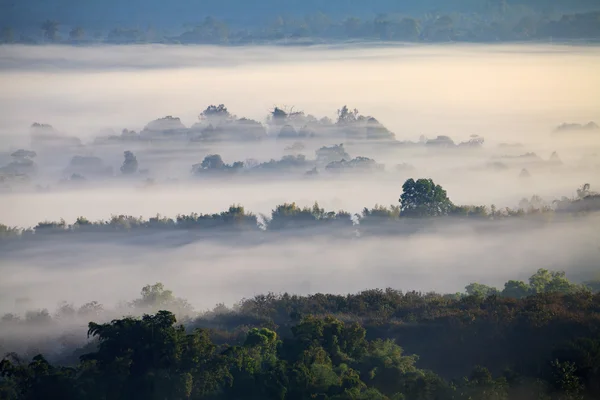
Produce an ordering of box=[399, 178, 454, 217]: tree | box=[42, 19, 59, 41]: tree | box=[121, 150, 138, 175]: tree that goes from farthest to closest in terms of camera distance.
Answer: box=[42, 19, 59, 41]: tree, box=[121, 150, 138, 175]: tree, box=[399, 178, 454, 217]: tree

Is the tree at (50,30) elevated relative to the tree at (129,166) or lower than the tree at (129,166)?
elevated

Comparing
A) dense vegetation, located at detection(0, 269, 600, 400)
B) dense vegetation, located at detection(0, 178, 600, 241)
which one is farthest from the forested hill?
dense vegetation, located at detection(0, 269, 600, 400)

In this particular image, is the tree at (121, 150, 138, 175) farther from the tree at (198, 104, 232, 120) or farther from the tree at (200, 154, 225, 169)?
the tree at (198, 104, 232, 120)

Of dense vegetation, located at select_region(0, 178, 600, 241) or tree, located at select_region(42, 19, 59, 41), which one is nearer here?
dense vegetation, located at select_region(0, 178, 600, 241)

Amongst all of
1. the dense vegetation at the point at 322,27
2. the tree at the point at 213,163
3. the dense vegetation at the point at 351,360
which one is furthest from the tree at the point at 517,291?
the dense vegetation at the point at 322,27

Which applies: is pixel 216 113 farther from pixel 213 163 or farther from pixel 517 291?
pixel 517 291

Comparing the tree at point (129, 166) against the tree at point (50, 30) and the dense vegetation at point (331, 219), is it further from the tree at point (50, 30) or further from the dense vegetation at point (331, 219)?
the tree at point (50, 30)
